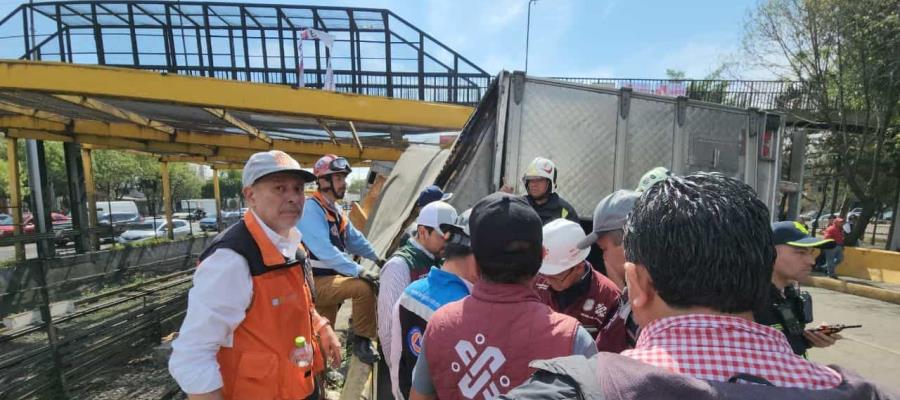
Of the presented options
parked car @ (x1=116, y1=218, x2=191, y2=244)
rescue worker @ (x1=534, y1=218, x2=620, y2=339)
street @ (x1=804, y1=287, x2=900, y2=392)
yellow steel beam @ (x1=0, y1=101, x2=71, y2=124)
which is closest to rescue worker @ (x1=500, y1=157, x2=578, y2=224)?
rescue worker @ (x1=534, y1=218, x2=620, y2=339)

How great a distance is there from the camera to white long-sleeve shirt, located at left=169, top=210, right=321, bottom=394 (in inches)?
69.4

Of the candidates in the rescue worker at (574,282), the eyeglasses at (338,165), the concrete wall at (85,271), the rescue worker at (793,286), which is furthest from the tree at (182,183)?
the rescue worker at (793,286)

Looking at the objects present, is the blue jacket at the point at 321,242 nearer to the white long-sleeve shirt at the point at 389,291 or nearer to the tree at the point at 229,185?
the white long-sleeve shirt at the point at 389,291

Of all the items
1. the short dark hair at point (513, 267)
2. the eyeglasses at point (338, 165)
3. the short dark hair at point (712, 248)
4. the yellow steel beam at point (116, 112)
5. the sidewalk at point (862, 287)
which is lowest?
the sidewalk at point (862, 287)

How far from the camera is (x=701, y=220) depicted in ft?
2.65

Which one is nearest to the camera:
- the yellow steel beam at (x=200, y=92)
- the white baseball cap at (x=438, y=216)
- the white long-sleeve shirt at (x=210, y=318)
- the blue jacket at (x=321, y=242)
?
the white long-sleeve shirt at (x=210, y=318)

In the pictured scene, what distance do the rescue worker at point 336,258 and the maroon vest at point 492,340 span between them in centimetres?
229

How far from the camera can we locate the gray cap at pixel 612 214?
1.95 meters

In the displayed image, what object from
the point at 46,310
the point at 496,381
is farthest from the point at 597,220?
the point at 46,310

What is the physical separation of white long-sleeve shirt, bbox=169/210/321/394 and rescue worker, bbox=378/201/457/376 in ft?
2.60

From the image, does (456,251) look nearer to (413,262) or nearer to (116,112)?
(413,262)

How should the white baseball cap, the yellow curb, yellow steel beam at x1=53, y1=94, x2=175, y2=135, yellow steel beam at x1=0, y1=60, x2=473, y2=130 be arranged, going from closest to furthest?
the white baseball cap → yellow steel beam at x1=0, y1=60, x2=473, y2=130 → yellow steel beam at x1=53, y1=94, x2=175, y2=135 → the yellow curb

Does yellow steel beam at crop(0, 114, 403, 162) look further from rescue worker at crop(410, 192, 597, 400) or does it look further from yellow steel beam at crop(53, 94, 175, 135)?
rescue worker at crop(410, 192, 597, 400)

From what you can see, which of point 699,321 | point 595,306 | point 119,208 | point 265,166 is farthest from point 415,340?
point 119,208
